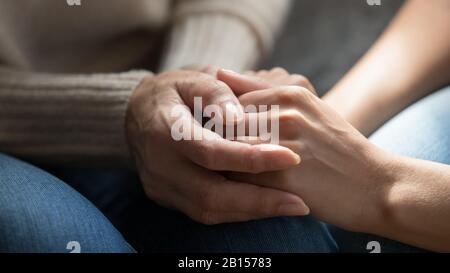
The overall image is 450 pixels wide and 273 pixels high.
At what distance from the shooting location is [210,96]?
58cm

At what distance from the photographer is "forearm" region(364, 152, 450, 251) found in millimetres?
528

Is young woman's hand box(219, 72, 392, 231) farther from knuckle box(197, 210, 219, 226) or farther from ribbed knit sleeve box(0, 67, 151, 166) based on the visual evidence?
ribbed knit sleeve box(0, 67, 151, 166)

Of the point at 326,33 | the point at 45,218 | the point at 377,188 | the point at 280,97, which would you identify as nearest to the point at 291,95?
the point at 280,97

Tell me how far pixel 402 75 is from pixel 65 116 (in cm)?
36

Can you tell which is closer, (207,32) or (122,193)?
(122,193)

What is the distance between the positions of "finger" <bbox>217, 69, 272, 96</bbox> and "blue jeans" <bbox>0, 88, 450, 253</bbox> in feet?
0.43

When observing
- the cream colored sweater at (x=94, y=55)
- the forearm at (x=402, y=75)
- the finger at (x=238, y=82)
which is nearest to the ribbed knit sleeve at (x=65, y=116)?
the cream colored sweater at (x=94, y=55)

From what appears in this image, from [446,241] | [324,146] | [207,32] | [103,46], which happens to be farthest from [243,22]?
[446,241]

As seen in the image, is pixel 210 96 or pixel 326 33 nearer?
pixel 210 96

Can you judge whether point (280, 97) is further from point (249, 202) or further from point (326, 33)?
point (326, 33)
